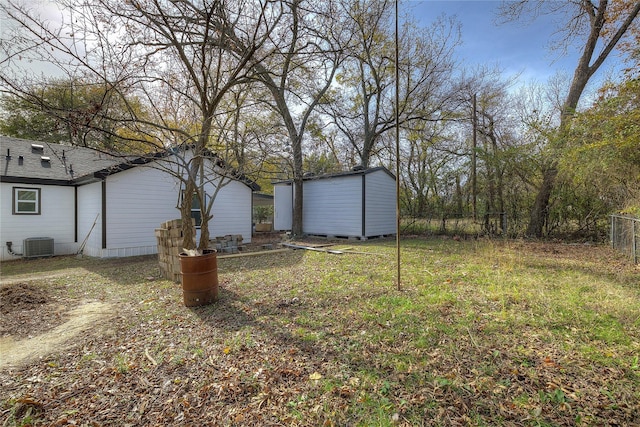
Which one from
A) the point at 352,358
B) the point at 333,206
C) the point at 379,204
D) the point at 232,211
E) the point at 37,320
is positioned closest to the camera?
the point at 352,358

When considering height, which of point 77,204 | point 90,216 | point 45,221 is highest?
point 77,204

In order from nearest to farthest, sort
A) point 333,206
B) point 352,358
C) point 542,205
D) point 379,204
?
point 352,358
point 542,205
point 379,204
point 333,206

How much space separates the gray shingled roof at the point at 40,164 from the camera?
8.82m

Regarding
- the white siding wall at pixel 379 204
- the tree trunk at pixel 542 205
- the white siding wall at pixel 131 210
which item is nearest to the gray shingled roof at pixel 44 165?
the white siding wall at pixel 131 210

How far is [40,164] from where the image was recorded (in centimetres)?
975

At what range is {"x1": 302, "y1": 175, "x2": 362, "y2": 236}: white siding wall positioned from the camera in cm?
1178

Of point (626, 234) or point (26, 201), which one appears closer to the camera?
point (626, 234)

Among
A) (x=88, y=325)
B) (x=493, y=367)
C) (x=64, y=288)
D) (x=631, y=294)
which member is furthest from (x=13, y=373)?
(x=631, y=294)

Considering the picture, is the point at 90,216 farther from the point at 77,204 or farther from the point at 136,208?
the point at 136,208

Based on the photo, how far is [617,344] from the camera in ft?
8.68

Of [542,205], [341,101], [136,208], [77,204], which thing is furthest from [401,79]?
[77,204]

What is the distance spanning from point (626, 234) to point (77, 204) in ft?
51.1

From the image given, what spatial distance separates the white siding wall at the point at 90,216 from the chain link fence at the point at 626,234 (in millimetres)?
13083

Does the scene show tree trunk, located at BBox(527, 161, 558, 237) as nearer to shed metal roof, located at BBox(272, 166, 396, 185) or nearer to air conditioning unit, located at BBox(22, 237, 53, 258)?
shed metal roof, located at BBox(272, 166, 396, 185)
